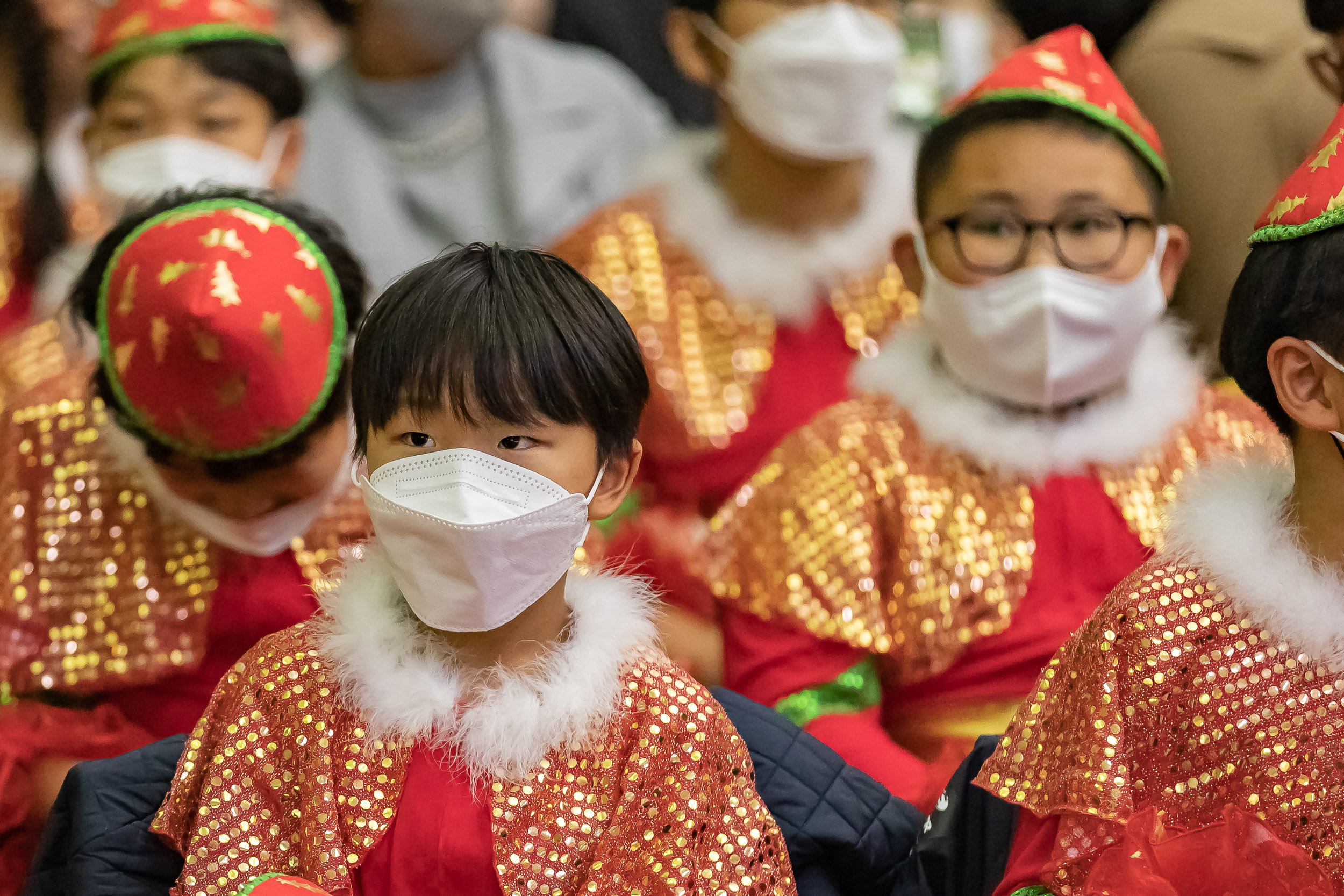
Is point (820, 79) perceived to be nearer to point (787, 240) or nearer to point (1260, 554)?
point (787, 240)

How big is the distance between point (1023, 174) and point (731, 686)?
2.68 feet

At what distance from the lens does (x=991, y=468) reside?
223 cm

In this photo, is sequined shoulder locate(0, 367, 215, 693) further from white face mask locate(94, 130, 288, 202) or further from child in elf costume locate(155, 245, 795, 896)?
white face mask locate(94, 130, 288, 202)

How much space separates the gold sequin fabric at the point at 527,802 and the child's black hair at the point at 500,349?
11.2 inches

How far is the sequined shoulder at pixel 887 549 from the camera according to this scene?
2168mm

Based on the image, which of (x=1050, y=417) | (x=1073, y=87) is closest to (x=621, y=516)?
(x=1050, y=417)

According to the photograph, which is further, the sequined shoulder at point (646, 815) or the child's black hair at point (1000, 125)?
the child's black hair at point (1000, 125)

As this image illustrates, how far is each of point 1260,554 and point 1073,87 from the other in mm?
938

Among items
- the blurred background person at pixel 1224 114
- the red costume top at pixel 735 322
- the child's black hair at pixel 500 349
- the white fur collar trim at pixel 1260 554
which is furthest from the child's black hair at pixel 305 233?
the blurred background person at pixel 1224 114

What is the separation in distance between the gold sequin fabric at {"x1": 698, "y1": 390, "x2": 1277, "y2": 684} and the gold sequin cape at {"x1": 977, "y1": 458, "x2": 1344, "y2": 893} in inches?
22.2

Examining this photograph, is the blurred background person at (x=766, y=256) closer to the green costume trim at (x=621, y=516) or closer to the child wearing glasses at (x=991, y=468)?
the green costume trim at (x=621, y=516)

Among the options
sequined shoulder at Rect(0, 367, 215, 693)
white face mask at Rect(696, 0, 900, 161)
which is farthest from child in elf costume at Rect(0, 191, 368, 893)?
white face mask at Rect(696, 0, 900, 161)

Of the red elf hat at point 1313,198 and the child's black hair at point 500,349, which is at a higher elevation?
the red elf hat at point 1313,198

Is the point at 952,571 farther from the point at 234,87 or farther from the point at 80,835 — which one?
the point at 234,87
